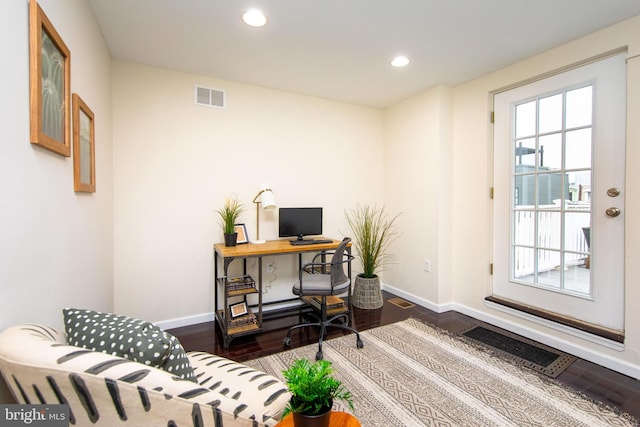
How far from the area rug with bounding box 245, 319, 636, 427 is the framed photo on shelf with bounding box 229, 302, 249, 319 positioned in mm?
515

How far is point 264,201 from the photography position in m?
2.96

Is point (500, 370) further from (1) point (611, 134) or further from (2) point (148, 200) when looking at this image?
(2) point (148, 200)

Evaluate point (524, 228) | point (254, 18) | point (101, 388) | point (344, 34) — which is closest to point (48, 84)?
point (101, 388)

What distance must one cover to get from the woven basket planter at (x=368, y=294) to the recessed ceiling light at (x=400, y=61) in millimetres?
2205

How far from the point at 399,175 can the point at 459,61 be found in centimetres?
142

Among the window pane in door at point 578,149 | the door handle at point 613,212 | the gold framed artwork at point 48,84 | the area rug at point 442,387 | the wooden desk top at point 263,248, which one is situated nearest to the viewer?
the gold framed artwork at point 48,84

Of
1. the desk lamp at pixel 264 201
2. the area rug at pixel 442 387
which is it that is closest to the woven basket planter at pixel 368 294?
the area rug at pixel 442 387

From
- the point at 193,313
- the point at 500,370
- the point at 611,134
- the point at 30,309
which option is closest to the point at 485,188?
the point at 611,134

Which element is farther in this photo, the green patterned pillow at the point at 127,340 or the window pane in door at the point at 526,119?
the window pane in door at the point at 526,119

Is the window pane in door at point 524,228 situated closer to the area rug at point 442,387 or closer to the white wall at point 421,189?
the white wall at point 421,189

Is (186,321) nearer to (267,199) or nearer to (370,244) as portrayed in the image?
(267,199)

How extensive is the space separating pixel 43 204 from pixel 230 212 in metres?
1.68

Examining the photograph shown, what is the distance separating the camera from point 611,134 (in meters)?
2.15

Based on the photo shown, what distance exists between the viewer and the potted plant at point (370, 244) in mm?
3328
